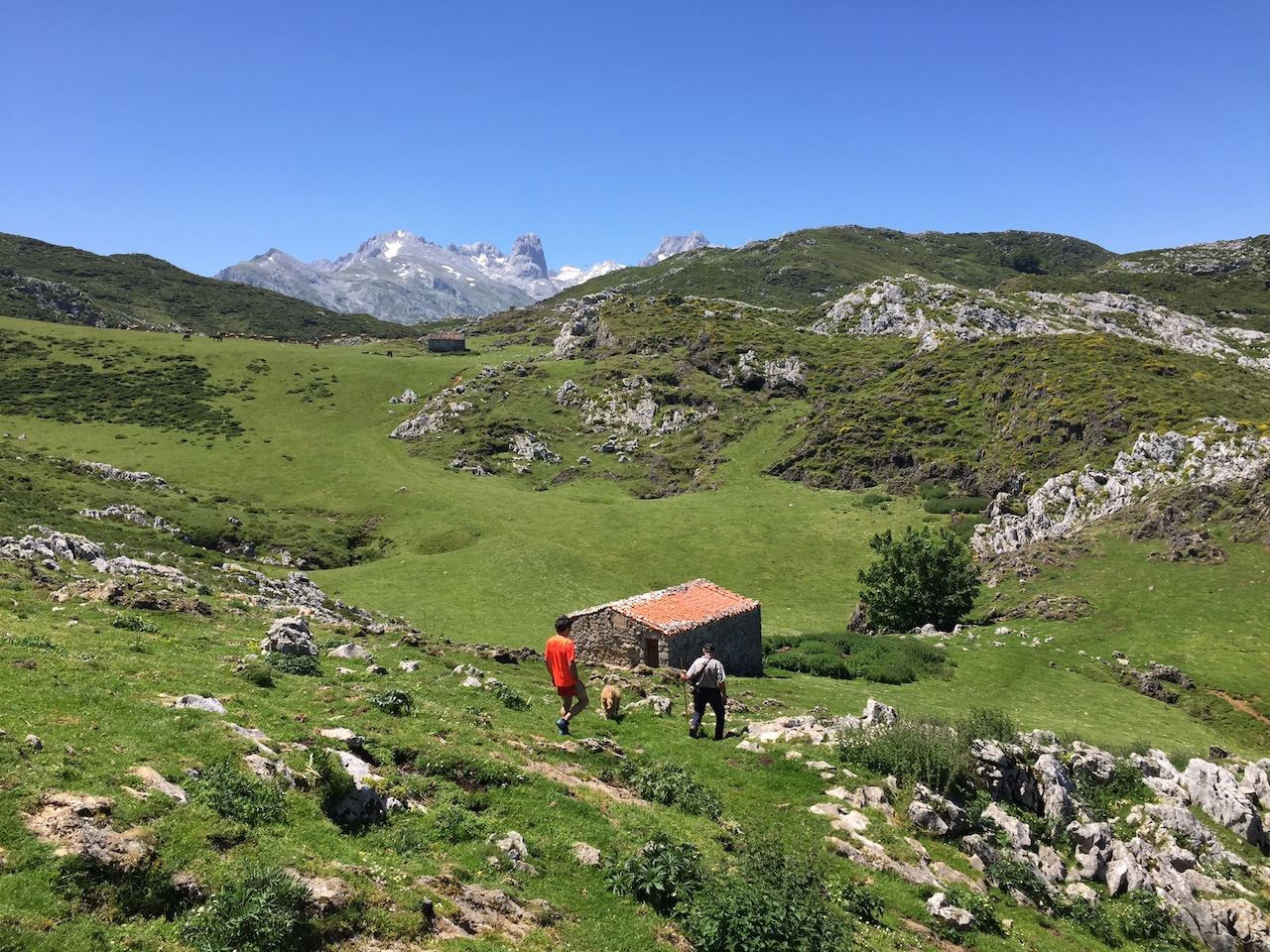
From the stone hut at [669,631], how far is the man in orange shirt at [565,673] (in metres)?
13.6

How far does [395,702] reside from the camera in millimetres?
17453

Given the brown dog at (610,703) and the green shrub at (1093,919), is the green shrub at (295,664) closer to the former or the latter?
the brown dog at (610,703)

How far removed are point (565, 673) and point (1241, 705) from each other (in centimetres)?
3557

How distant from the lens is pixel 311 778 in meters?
12.5

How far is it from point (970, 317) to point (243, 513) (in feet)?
433

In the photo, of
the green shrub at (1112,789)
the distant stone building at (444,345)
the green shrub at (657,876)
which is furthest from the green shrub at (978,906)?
the distant stone building at (444,345)

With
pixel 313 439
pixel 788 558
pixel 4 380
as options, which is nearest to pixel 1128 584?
pixel 788 558

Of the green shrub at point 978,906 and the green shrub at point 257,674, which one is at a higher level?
the green shrub at point 257,674

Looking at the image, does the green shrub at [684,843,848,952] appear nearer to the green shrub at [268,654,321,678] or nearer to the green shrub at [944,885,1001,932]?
the green shrub at [944,885,1001,932]

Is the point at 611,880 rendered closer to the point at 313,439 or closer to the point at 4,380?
the point at 313,439

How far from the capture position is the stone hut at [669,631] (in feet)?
108

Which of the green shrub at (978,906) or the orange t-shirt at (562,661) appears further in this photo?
the orange t-shirt at (562,661)

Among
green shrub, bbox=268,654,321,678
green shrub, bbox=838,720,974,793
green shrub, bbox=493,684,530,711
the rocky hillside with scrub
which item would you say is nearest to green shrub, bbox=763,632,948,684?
the rocky hillside with scrub

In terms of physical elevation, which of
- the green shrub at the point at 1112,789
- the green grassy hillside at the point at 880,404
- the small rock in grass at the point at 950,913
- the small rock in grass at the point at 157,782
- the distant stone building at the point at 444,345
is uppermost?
the distant stone building at the point at 444,345
